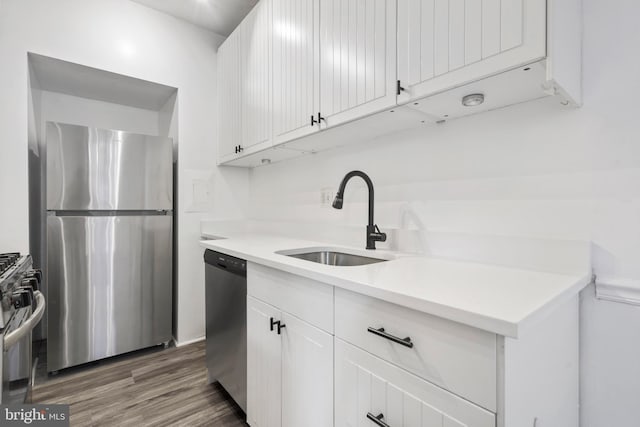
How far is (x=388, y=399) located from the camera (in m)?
0.80

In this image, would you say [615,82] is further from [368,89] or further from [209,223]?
[209,223]

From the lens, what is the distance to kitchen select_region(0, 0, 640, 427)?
75 centimetres

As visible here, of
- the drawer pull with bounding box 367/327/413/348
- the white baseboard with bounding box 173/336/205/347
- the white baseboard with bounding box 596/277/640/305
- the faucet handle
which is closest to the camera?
the drawer pull with bounding box 367/327/413/348

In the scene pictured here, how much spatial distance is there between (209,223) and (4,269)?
4.58 ft

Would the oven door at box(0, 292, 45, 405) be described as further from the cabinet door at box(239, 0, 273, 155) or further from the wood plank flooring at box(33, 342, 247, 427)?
the cabinet door at box(239, 0, 273, 155)

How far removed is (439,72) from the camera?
99 cm

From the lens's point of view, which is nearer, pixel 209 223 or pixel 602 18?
pixel 602 18

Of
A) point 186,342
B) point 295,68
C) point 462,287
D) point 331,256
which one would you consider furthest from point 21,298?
point 186,342

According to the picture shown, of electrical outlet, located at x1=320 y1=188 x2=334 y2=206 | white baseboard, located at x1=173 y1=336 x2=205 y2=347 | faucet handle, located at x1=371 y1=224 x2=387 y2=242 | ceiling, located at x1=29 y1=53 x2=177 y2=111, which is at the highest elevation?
ceiling, located at x1=29 y1=53 x2=177 y2=111

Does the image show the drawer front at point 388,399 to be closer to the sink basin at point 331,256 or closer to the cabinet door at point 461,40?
the sink basin at point 331,256

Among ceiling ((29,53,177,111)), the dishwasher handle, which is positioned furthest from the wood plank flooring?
ceiling ((29,53,177,111))

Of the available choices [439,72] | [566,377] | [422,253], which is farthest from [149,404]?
[439,72]

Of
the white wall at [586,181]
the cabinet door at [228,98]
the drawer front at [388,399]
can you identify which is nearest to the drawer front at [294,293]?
the drawer front at [388,399]

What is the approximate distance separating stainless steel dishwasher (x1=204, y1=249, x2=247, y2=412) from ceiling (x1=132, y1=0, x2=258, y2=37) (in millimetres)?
1903
